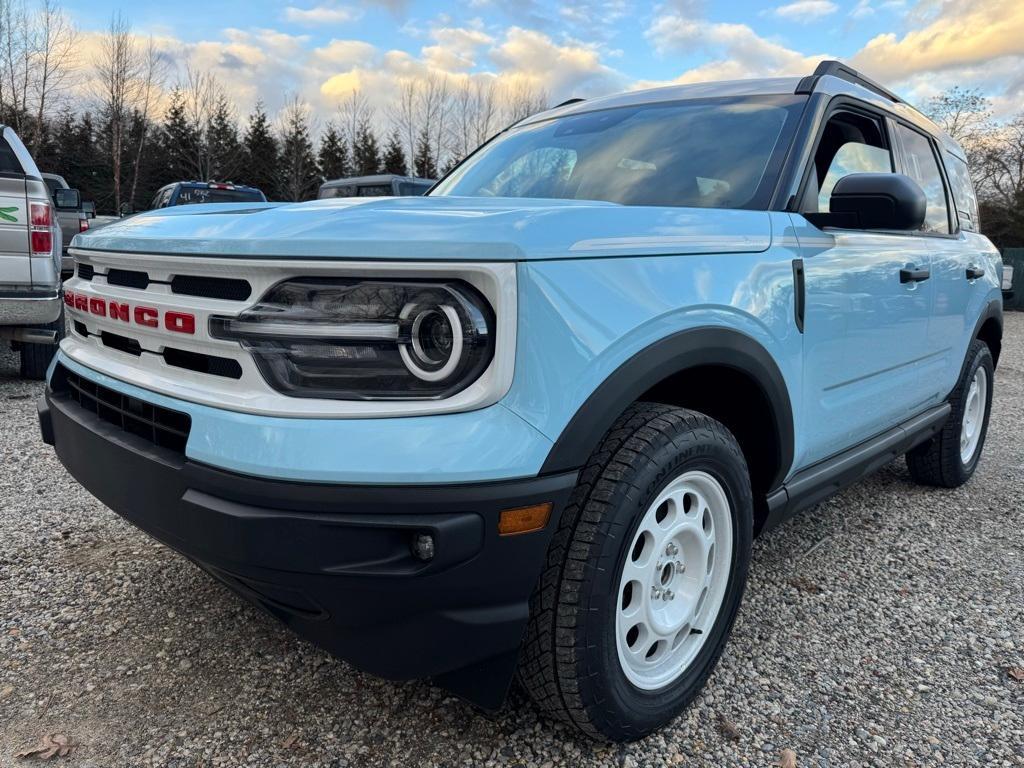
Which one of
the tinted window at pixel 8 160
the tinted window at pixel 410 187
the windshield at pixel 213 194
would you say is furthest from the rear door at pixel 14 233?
the windshield at pixel 213 194

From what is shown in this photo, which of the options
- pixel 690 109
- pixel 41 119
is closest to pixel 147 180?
pixel 41 119

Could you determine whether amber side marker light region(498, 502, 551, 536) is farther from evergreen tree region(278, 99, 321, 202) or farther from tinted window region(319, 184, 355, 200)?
evergreen tree region(278, 99, 321, 202)

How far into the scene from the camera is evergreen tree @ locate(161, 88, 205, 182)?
34219 mm

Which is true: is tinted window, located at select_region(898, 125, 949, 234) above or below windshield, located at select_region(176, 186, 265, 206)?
below

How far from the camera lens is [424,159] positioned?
36.5 meters

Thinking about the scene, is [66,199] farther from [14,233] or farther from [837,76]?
[837,76]

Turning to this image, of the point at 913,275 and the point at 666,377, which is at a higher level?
the point at 913,275

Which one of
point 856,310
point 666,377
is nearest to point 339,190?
point 856,310

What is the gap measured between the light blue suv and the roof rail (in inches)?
18.9

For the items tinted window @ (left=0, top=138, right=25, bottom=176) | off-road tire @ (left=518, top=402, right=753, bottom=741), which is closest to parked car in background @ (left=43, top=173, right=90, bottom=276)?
tinted window @ (left=0, top=138, right=25, bottom=176)

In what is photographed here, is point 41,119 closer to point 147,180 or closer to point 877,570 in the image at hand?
point 147,180

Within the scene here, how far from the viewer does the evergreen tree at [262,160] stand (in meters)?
37.2

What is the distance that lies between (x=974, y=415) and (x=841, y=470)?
2.40m

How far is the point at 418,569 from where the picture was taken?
143cm
